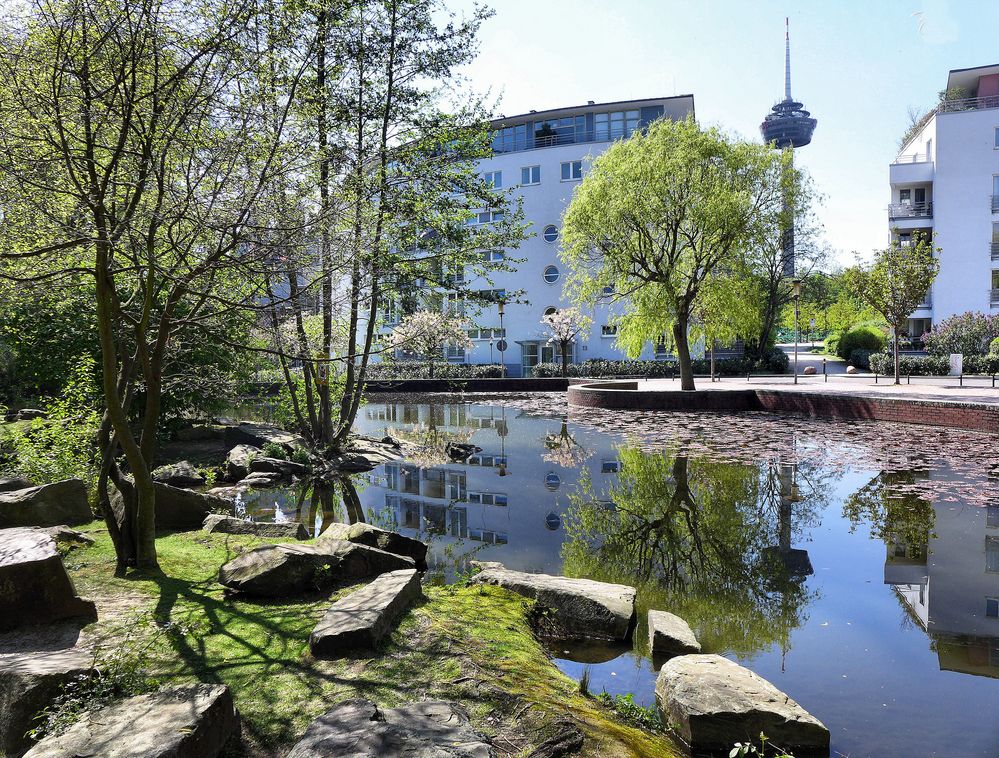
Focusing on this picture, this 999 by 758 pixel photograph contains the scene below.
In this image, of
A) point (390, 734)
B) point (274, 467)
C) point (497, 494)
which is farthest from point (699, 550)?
point (274, 467)

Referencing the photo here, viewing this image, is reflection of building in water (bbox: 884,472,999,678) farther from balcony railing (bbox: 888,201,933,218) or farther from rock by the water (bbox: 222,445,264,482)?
balcony railing (bbox: 888,201,933,218)

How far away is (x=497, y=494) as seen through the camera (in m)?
10.9

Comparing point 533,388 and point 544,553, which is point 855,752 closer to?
point 544,553

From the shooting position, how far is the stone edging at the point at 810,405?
15695 millimetres

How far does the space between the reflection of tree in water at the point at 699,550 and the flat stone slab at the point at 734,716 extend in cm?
110

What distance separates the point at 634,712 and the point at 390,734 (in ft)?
5.85

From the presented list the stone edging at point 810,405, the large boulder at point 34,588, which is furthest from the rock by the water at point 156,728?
the stone edging at point 810,405

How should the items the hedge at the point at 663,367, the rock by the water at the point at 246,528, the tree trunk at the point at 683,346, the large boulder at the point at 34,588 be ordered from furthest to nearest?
the hedge at the point at 663,367 < the tree trunk at the point at 683,346 < the rock by the water at the point at 246,528 < the large boulder at the point at 34,588

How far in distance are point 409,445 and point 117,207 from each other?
1253 centimetres

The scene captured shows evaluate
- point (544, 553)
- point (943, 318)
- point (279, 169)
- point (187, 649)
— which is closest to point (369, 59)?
point (279, 169)

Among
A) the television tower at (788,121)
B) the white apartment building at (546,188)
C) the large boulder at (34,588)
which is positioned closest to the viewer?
the large boulder at (34,588)

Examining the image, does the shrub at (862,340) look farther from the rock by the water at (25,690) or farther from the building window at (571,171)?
the rock by the water at (25,690)

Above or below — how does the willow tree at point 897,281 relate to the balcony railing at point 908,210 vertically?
below

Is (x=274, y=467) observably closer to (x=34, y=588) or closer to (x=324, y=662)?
(x=34, y=588)
